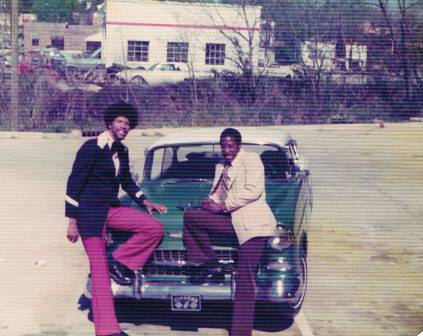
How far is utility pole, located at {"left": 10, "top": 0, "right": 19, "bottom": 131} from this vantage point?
6648mm

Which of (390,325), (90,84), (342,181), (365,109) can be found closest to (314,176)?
(342,181)

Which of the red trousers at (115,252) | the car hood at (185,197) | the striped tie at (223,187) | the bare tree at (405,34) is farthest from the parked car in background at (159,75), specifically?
the red trousers at (115,252)

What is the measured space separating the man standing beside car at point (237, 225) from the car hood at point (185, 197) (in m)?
0.15

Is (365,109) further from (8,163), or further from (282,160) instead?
(8,163)

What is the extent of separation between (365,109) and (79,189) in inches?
145

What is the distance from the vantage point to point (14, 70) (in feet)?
24.5

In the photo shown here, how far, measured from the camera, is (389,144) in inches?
302

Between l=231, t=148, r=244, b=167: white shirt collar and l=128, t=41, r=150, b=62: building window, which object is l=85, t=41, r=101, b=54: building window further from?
l=231, t=148, r=244, b=167: white shirt collar

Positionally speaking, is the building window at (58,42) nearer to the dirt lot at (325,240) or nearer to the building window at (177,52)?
the building window at (177,52)

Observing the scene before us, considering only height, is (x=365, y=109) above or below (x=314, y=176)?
above

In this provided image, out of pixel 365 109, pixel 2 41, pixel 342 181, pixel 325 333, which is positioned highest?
pixel 2 41

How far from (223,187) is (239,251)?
64cm

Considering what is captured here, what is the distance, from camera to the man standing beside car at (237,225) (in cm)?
442

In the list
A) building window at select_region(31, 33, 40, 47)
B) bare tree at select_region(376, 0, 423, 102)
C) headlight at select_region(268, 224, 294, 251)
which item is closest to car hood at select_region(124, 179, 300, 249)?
headlight at select_region(268, 224, 294, 251)
